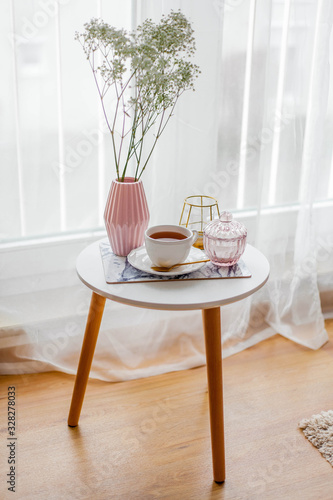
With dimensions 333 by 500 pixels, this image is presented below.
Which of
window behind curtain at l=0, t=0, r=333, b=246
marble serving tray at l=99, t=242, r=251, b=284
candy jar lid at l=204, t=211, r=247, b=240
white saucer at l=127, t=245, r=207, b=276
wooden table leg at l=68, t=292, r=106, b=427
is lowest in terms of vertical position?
wooden table leg at l=68, t=292, r=106, b=427

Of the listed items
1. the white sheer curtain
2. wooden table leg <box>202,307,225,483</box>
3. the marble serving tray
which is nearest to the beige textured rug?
wooden table leg <box>202,307,225,483</box>

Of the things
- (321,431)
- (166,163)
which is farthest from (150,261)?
(321,431)

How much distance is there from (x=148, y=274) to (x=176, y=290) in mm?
91

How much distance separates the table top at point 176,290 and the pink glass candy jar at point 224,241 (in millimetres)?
57

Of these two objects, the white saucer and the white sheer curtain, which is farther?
the white sheer curtain

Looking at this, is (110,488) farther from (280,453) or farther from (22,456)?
(280,453)

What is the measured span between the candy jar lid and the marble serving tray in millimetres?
71

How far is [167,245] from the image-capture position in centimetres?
125

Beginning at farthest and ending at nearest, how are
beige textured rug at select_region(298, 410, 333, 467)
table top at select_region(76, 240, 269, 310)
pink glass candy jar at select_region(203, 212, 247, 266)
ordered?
beige textured rug at select_region(298, 410, 333, 467) → pink glass candy jar at select_region(203, 212, 247, 266) → table top at select_region(76, 240, 269, 310)

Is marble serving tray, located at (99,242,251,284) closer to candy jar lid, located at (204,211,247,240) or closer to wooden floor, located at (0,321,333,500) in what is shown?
candy jar lid, located at (204,211,247,240)

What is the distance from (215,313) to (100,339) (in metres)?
0.60

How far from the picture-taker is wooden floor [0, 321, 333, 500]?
1360 mm

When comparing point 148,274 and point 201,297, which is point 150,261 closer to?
point 148,274

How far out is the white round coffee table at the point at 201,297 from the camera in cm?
120
